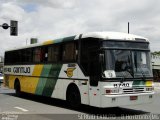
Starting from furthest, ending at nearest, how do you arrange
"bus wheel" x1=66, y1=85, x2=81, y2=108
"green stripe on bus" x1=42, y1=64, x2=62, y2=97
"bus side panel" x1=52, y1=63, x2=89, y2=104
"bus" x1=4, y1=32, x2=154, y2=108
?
"green stripe on bus" x1=42, y1=64, x2=62, y2=97
"bus wheel" x1=66, y1=85, x2=81, y2=108
"bus side panel" x1=52, y1=63, x2=89, y2=104
"bus" x1=4, y1=32, x2=154, y2=108

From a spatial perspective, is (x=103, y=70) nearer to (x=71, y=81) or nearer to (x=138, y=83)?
(x=138, y=83)

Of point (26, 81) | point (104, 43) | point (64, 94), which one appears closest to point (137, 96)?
point (104, 43)

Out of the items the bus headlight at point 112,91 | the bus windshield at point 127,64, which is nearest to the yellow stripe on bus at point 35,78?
the bus windshield at point 127,64

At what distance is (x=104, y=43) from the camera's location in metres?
13.2

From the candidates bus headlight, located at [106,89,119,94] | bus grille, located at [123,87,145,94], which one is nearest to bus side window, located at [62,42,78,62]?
bus headlight, located at [106,89,119,94]

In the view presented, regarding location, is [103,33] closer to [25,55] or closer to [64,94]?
[64,94]

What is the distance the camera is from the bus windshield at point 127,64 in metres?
13.1

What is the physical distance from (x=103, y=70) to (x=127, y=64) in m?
1.02

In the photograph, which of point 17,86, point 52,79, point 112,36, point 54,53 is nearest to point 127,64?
point 112,36

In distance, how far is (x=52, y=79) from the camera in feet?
56.5

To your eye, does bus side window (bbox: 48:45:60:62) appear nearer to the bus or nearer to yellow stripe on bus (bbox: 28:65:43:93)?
the bus

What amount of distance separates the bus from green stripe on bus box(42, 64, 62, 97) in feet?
0.15

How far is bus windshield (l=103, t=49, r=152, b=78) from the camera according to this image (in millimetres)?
13070

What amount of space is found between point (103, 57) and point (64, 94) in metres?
3.67
